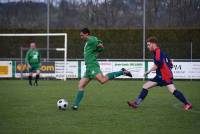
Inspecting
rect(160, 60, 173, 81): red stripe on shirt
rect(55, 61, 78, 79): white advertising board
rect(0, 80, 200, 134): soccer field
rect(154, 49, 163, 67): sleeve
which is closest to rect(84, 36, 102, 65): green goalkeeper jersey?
rect(0, 80, 200, 134): soccer field

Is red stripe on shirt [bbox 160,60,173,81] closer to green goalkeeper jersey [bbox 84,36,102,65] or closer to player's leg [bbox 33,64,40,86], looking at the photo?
green goalkeeper jersey [bbox 84,36,102,65]

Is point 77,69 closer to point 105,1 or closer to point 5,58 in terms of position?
point 5,58

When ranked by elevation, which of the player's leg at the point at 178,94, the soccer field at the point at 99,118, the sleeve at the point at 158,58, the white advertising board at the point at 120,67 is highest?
the sleeve at the point at 158,58

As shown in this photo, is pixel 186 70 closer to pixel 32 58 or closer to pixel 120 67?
pixel 120 67

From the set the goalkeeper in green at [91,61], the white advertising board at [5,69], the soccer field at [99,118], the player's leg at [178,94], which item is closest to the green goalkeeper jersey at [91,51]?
the goalkeeper in green at [91,61]

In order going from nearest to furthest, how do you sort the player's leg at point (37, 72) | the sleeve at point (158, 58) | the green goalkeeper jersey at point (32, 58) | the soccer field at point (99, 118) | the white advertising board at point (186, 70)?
the soccer field at point (99, 118) → the sleeve at point (158, 58) → the player's leg at point (37, 72) → the green goalkeeper jersey at point (32, 58) → the white advertising board at point (186, 70)

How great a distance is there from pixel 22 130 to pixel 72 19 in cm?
3182

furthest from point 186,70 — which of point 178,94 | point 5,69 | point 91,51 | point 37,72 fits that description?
point 91,51

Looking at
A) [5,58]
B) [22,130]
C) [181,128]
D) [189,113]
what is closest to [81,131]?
[22,130]

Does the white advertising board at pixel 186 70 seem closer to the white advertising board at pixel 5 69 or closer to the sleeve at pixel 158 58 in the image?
the white advertising board at pixel 5 69

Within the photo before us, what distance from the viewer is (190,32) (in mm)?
38000

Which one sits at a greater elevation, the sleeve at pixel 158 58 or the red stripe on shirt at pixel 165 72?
the sleeve at pixel 158 58

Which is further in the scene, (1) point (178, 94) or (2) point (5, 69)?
(2) point (5, 69)

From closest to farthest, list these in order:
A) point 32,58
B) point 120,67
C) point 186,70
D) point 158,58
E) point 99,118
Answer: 1. point 99,118
2. point 158,58
3. point 32,58
4. point 186,70
5. point 120,67
